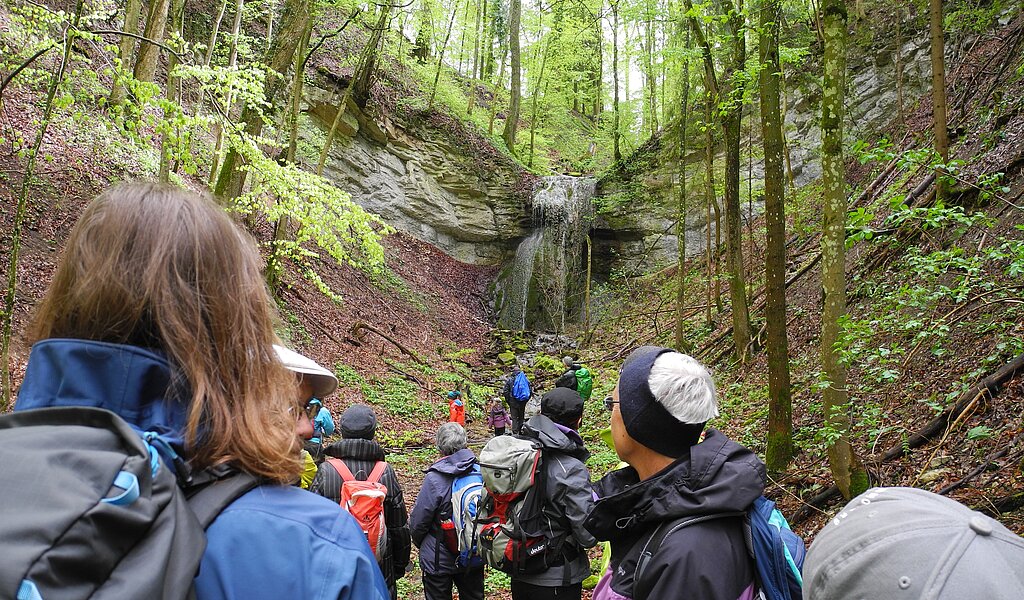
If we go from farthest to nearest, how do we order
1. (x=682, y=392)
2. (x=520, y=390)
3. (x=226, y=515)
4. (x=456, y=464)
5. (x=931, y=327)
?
(x=520, y=390) → (x=931, y=327) → (x=456, y=464) → (x=682, y=392) → (x=226, y=515)

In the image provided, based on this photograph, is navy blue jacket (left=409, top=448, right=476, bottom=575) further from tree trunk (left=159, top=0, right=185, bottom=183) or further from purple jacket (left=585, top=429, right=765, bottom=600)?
tree trunk (left=159, top=0, right=185, bottom=183)

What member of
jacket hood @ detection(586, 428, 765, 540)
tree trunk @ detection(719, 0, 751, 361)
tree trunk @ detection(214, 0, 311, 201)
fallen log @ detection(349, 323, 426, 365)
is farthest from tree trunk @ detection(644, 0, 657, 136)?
jacket hood @ detection(586, 428, 765, 540)

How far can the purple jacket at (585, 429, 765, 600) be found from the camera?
1.74m

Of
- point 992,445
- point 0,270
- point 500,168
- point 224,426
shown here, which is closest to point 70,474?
point 224,426

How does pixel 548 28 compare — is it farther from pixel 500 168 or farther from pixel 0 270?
pixel 0 270

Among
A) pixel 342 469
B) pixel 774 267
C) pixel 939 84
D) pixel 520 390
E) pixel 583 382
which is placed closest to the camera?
pixel 342 469

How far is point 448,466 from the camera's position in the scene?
421 centimetres

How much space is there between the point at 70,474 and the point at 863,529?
140 centimetres

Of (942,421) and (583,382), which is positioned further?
(583,382)

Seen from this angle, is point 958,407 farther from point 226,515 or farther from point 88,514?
point 88,514

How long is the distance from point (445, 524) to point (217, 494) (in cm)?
336

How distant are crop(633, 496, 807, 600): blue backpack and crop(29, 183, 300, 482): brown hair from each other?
1275mm

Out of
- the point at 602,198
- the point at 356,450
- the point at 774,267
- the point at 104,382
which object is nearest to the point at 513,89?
the point at 602,198

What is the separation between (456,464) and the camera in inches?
166
